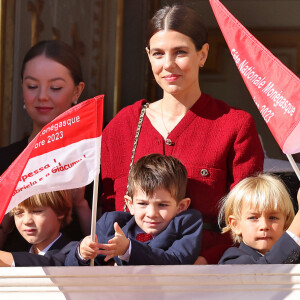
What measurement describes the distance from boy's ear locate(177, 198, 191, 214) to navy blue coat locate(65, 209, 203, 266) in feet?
0.12

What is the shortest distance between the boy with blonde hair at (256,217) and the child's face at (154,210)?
0.21 m

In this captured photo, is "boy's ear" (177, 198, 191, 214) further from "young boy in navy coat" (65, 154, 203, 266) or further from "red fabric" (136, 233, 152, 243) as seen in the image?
"red fabric" (136, 233, 152, 243)

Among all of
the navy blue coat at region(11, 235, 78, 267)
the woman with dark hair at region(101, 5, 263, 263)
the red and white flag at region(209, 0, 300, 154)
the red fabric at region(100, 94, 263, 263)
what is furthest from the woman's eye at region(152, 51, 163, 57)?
the navy blue coat at region(11, 235, 78, 267)

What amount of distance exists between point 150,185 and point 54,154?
396mm

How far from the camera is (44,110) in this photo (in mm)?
4008

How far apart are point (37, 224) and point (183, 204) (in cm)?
56

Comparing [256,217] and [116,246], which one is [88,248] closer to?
[116,246]

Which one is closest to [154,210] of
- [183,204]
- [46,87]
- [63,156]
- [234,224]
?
[183,204]

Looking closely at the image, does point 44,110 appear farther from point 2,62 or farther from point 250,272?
point 250,272

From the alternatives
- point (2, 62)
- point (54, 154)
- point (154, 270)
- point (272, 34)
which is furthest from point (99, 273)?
point (272, 34)

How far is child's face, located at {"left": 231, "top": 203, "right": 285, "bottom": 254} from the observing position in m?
3.24

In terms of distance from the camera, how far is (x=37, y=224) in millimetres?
3535

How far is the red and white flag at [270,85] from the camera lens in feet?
10.0

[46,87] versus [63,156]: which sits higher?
[46,87]
